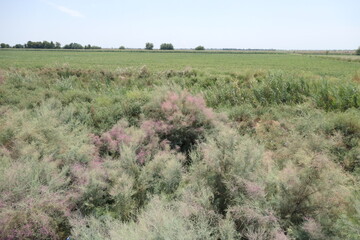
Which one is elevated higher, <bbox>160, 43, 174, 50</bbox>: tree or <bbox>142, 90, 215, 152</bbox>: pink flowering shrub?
<bbox>160, 43, 174, 50</bbox>: tree

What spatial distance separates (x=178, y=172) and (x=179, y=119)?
9.14ft

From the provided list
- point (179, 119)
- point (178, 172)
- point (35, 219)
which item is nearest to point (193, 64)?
point (179, 119)

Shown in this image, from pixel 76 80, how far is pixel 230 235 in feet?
51.6

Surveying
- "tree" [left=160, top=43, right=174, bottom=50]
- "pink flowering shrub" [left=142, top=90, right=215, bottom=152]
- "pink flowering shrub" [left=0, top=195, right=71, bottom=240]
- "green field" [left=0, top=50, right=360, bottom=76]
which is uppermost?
"tree" [left=160, top=43, right=174, bottom=50]

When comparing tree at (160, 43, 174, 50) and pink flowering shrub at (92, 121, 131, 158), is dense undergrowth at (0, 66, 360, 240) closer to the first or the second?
pink flowering shrub at (92, 121, 131, 158)

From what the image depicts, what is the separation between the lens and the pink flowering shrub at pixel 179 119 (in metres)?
7.70

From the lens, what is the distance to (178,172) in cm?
529

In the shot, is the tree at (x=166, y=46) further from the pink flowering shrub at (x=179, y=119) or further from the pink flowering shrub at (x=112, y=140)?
the pink flowering shrub at (x=112, y=140)

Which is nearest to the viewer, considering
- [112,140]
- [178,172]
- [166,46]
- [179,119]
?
[178,172]

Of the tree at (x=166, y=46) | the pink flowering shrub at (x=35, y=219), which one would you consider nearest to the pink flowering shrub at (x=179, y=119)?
the pink flowering shrub at (x=35, y=219)

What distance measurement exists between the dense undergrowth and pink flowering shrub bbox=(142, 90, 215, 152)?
0.12 ft

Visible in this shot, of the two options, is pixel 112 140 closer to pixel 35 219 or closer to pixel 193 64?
pixel 35 219

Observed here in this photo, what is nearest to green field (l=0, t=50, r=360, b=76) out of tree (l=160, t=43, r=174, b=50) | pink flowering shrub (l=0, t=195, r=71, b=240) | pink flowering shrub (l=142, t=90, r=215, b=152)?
pink flowering shrub (l=142, t=90, r=215, b=152)

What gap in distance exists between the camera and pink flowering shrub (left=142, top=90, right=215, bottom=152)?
770cm
